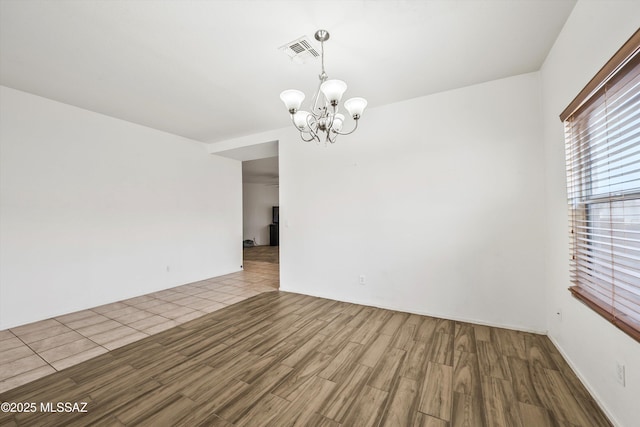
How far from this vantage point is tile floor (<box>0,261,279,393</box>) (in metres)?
2.15

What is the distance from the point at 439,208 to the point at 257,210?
27.1 ft

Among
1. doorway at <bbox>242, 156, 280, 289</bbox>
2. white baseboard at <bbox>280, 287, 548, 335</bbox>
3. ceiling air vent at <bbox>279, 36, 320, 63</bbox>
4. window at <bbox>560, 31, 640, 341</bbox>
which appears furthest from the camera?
doorway at <bbox>242, 156, 280, 289</bbox>

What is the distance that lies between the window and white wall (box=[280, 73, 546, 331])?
639 mm

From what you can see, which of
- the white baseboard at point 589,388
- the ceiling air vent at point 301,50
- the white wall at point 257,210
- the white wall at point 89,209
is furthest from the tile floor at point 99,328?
the white wall at point 257,210

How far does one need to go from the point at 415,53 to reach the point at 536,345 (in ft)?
9.73

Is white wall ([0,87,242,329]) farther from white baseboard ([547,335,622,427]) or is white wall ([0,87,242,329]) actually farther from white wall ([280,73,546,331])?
white baseboard ([547,335,622,427])

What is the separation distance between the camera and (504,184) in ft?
8.75

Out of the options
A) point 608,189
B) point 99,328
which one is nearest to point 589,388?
point 608,189

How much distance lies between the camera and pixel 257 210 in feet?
33.3

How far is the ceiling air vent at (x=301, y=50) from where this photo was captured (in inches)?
80.6

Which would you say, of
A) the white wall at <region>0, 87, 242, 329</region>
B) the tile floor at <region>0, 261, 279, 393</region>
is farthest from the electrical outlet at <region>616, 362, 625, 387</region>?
the white wall at <region>0, 87, 242, 329</region>

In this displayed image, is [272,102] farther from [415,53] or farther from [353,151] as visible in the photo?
[415,53]

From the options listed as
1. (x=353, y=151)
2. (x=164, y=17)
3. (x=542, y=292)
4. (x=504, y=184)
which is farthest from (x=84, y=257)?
(x=542, y=292)

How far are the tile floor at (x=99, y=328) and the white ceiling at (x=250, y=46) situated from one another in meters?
2.79
